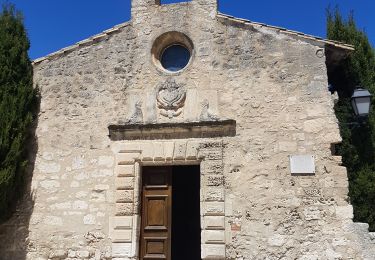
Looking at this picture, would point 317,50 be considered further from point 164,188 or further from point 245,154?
point 164,188

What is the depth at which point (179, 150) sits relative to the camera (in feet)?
21.6

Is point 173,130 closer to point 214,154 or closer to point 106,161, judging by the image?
point 214,154

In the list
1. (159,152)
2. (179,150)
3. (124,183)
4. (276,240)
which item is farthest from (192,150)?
(276,240)

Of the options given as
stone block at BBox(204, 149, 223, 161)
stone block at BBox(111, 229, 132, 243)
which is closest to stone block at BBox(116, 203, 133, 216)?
stone block at BBox(111, 229, 132, 243)

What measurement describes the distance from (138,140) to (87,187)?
1100 mm

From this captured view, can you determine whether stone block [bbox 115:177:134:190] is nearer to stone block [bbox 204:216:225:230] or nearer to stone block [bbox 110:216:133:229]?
stone block [bbox 110:216:133:229]

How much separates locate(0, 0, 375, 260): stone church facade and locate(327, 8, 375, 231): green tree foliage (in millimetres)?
938

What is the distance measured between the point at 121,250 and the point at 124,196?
807mm

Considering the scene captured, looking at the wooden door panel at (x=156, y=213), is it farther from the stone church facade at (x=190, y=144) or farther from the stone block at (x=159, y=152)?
the stone block at (x=159, y=152)

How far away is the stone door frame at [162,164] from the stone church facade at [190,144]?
0.05ft

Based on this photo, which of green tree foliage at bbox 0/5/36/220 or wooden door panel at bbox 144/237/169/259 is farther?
green tree foliage at bbox 0/5/36/220

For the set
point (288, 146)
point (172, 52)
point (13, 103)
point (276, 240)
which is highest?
point (172, 52)

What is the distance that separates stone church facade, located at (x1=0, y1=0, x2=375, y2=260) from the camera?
5988 mm

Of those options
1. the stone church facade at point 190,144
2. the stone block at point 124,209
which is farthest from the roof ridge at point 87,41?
the stone block at point 124,209
